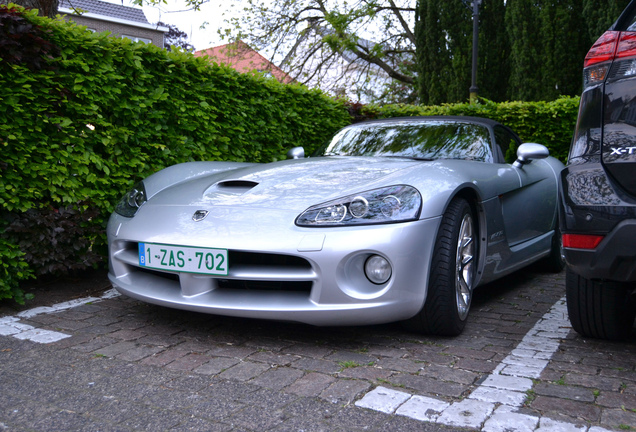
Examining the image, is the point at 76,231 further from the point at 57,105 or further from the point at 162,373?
the point at 162,373

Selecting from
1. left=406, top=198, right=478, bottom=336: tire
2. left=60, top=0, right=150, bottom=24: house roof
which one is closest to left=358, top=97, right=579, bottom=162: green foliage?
left=406, top=198, right=478, bottom=336: tire

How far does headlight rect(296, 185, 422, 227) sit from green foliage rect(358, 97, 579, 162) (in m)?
5.30

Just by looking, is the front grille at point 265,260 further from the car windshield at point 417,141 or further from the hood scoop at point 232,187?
the car windshield at point 417,141

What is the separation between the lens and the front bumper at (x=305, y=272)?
2658 millimetres

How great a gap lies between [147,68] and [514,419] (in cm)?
370

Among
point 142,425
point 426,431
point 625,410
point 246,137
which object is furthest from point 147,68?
point 625,410

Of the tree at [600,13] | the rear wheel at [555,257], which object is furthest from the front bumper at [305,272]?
the tree at [600,13]

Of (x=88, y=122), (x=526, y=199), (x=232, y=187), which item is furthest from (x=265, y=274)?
(x=526, y=199)

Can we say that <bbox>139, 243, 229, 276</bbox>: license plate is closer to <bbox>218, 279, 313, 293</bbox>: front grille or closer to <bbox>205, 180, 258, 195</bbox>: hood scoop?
<bbox>218, 279, 313, 293</bbox>: front grille

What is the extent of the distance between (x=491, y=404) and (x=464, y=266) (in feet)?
3.77

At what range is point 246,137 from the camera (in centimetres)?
558

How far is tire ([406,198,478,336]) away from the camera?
287 cm

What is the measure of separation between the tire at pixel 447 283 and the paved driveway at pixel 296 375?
0.35 ft

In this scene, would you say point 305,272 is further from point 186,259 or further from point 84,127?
point 84,127
